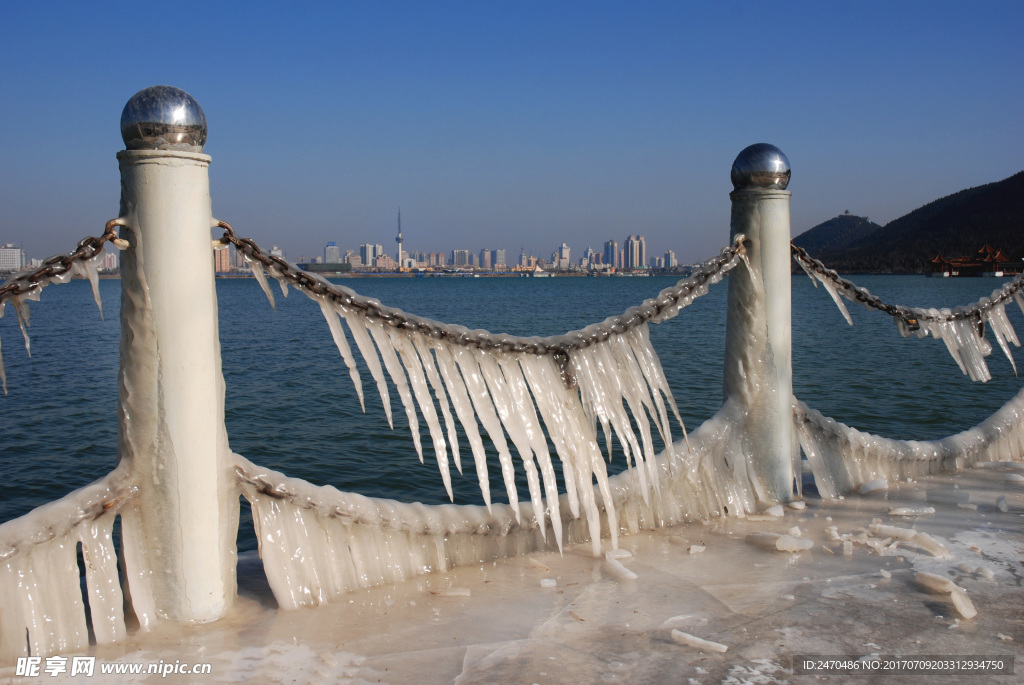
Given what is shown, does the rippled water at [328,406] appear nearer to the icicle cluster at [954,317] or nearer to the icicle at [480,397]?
the icicle at [480,397]

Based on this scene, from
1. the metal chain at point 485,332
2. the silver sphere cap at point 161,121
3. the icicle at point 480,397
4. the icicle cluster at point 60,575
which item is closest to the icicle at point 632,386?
the metal chain at point 485,332

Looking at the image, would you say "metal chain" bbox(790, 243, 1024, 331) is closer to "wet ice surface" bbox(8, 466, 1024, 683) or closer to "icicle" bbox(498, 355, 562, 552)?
"wet ice surface" bbox(8, 466, 1024, 683)

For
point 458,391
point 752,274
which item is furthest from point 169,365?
point 752,274

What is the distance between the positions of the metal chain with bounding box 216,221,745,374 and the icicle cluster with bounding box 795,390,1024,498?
1266 millimetres

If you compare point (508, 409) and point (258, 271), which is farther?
point (508, 409)

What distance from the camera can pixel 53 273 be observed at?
2.89 meters

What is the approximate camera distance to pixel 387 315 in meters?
3.41

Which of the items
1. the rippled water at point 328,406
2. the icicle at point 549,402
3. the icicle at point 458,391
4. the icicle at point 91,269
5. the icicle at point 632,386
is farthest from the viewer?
the rippled water at point 328,406

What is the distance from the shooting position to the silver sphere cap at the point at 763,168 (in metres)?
4.65

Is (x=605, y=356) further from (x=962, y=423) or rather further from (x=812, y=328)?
(x=812, y=328)

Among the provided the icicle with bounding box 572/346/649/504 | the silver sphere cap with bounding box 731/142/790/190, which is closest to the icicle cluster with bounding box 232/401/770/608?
the icicle with bounding box 572/346/649/504

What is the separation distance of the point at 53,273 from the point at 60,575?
1.13 meters

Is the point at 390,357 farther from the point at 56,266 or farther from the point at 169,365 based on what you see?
the point at 56,266

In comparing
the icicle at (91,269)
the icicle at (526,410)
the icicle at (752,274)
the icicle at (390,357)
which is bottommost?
the icicle at (526,410)
